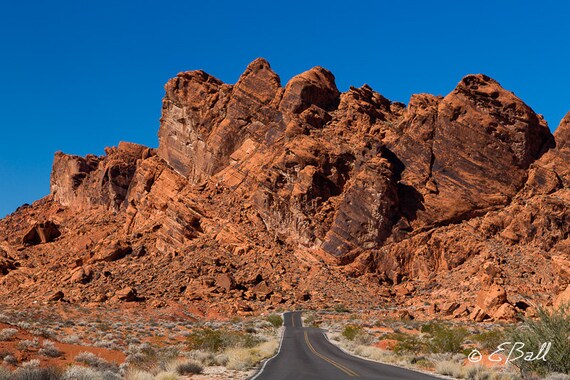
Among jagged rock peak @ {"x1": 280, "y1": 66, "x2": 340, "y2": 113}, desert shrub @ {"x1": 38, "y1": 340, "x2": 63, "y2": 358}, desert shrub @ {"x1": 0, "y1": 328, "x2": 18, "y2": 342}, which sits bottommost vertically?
desert shrub @ {"x1": 38, "y1": 340, "x2": 63, "y2": 358}

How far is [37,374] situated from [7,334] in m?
11.8

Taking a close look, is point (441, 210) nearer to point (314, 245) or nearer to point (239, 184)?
point (314, 245)

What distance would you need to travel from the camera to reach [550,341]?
58.2 ft

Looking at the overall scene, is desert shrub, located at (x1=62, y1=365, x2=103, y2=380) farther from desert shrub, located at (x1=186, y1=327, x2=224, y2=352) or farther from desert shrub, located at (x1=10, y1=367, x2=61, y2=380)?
desert shrub, located at (x1=186, y1=327, x2=224, y2=352)

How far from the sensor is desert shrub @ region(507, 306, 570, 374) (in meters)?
17.5

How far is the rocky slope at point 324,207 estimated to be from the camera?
2803 inches

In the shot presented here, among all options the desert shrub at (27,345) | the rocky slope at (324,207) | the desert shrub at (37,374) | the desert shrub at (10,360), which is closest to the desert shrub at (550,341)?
the desert shrub at (37,374)

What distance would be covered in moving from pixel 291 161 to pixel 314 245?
45.1 ft

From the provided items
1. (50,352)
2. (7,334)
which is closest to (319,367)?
(50,352)

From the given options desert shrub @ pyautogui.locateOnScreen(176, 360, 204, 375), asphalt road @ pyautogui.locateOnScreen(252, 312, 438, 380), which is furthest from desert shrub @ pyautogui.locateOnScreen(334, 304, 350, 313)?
desert shrub @ pyautogui.locateOnScreen(176, 360, 204, 375)

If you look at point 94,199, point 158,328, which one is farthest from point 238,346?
point 94,199

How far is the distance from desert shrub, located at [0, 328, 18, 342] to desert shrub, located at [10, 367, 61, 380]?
1083 centimetres

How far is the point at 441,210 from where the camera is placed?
80.8m

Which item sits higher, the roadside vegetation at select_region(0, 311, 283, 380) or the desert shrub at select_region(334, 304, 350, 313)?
the roadside vegetation at select_region(0, 311, 283, 380)
